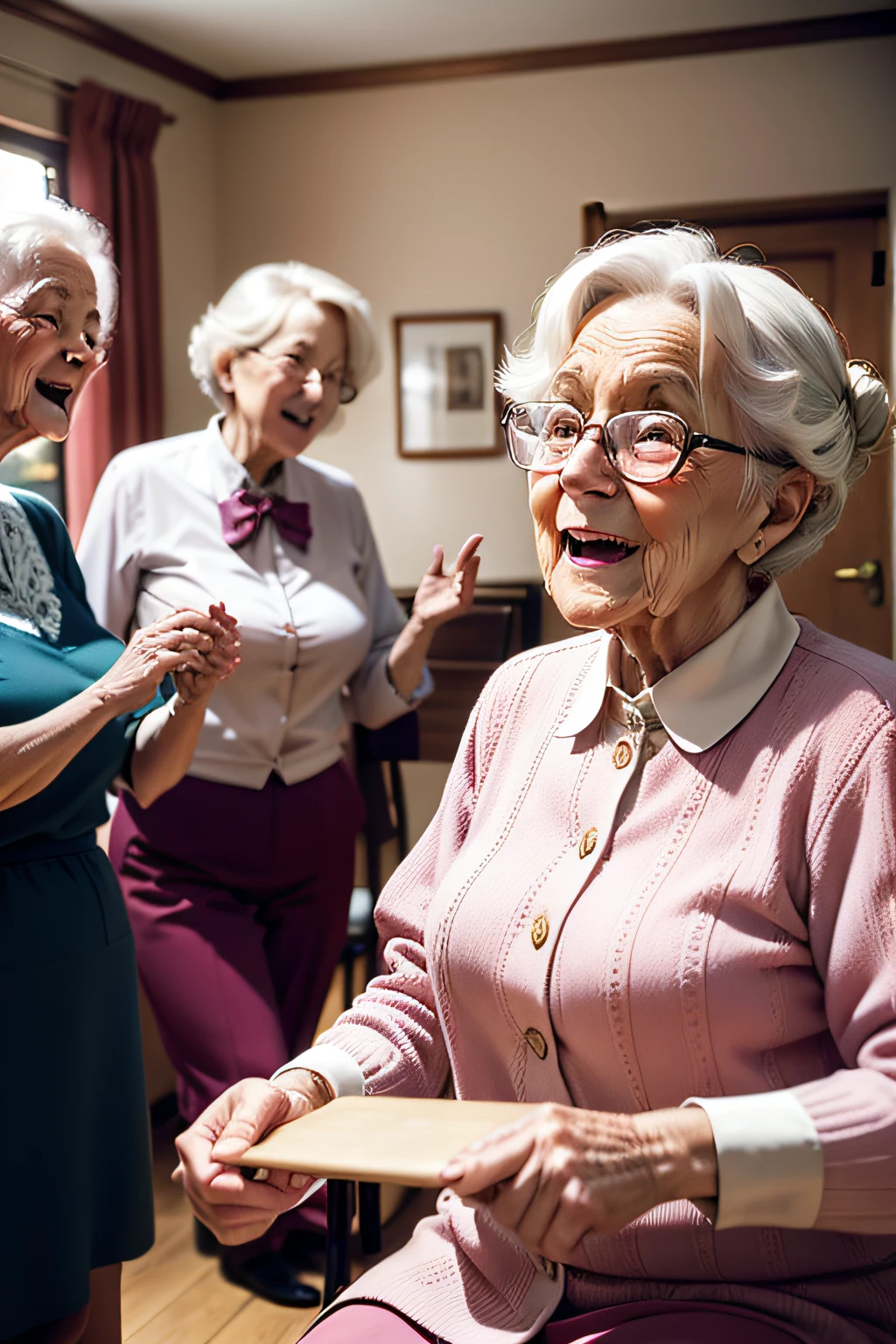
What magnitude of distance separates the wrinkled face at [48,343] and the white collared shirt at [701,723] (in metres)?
0.92

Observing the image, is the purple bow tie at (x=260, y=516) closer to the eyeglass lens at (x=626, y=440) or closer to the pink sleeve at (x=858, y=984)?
the eyeglass lens at (x=626, y=440)

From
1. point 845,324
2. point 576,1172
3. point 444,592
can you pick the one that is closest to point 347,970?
point 444,592

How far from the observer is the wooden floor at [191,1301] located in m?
2.30

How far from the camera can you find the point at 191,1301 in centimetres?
245

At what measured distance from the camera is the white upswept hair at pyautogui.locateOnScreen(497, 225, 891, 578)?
116 cm

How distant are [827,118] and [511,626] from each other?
2060mm

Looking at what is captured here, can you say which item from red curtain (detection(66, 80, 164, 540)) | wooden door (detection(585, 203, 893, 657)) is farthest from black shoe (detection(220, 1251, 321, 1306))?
wooden door (detection(585, 203, 893, 657))

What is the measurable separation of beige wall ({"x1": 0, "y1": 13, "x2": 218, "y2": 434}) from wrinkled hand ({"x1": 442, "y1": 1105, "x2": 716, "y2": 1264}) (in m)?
4.03

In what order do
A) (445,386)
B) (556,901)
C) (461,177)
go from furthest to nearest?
(445,386), (461,177), (556,901)

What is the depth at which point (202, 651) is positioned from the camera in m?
1.86

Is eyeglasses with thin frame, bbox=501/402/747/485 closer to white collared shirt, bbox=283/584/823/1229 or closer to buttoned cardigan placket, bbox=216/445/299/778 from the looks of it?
white collared shirt, bbox=283/584/823/1229

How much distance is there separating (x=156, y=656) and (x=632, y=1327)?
41.9 inches

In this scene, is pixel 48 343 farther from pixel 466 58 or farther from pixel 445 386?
pixel 466 58

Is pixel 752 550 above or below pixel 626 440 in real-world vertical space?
below
